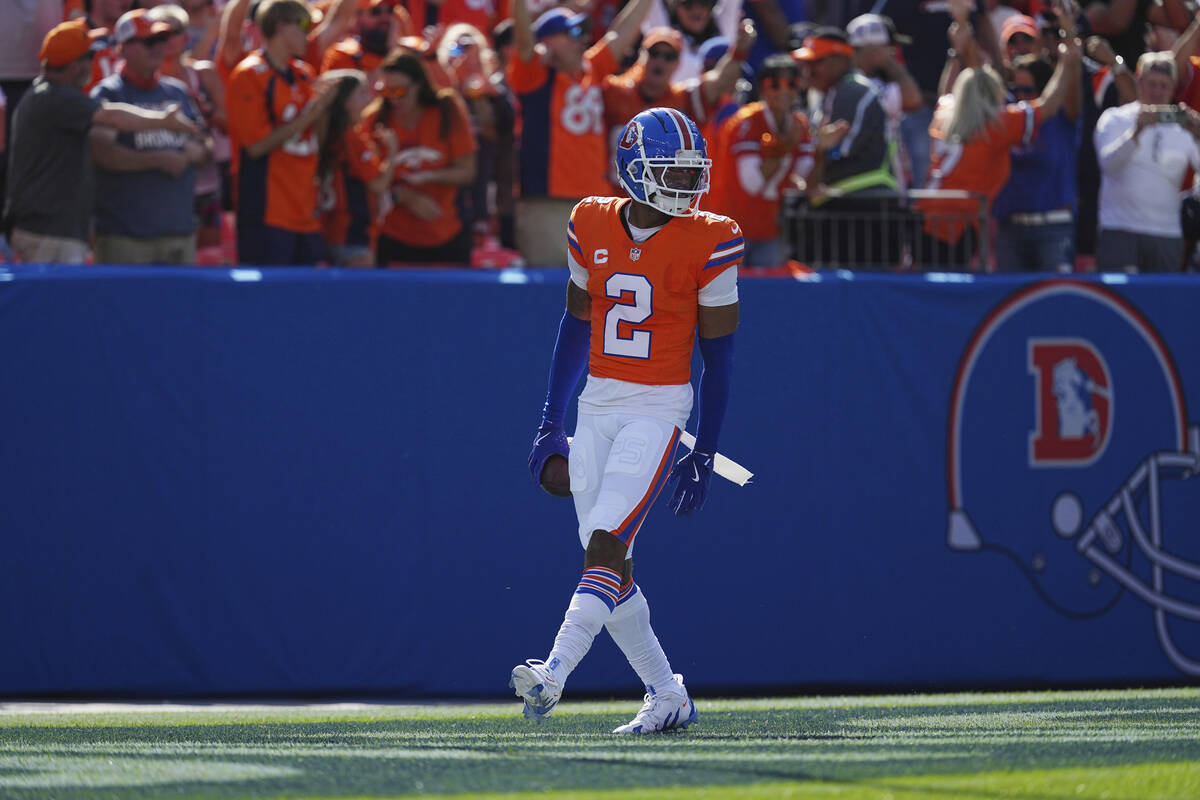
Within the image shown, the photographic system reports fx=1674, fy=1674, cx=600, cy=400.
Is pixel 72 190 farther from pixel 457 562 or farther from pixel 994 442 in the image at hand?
pixel 994 442

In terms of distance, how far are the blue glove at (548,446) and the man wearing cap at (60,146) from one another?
372 cm

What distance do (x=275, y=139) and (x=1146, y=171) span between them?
5157mm

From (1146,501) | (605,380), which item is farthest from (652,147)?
(1146,501)

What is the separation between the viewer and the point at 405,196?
9.54m

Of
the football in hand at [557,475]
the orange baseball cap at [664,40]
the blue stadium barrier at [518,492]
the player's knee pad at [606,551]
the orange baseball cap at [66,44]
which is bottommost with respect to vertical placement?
the blue stadium barrier at [518,492]

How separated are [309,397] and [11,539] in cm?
164

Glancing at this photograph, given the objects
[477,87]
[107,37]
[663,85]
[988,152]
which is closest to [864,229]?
[988,152]

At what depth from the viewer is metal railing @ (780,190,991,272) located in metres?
9.55

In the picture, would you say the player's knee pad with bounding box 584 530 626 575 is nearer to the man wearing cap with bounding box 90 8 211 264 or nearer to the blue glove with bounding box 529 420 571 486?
the blue glove with bounding box 529 420 571 486

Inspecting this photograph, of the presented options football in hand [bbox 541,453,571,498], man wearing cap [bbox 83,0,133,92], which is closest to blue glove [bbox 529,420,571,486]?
football in hand [bbox 541,453,571,498]

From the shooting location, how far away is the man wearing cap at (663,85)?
10.1 meters

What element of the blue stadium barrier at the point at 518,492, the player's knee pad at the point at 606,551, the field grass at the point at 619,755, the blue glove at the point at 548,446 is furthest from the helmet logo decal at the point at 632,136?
the blue stadium barrier at the point at 518,492

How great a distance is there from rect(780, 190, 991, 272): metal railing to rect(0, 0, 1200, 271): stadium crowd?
15 mm

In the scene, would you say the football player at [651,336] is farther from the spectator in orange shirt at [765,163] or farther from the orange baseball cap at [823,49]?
the orange baseball cap at [823,49]
